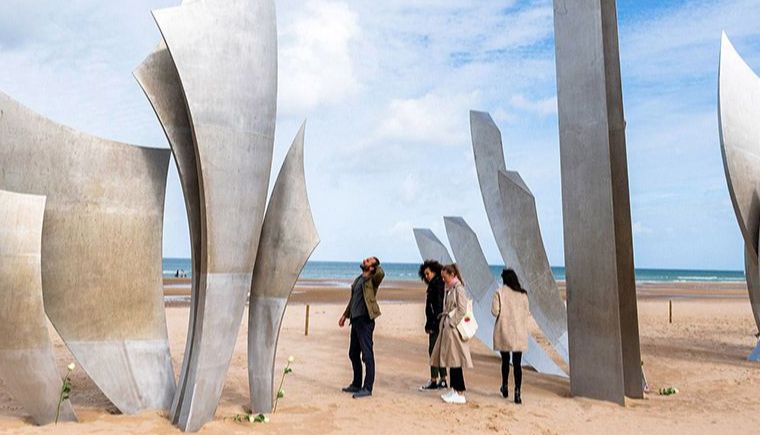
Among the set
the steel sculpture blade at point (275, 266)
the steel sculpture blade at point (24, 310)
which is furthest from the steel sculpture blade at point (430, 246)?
the steel sculpture blade at point (24, 310)

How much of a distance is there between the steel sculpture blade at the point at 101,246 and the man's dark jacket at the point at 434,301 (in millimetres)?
2961

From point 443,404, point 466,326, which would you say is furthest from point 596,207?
point 443,404

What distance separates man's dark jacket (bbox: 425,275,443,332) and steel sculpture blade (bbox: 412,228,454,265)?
2412 millimetres

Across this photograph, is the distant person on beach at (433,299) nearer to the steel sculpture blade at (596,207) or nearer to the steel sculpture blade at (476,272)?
the steel sculpture blade at (596,207)

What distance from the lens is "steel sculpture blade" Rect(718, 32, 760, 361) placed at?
9336 millimetres

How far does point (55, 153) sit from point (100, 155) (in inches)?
14.5

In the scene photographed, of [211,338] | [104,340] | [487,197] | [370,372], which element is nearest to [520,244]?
[487,197]

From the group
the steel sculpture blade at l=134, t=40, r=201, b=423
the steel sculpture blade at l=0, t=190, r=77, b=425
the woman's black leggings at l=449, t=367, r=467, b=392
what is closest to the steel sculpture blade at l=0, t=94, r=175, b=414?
the steel sculpture blade at l=0, t=190, r=77, b=425

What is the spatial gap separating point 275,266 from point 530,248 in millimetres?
4180

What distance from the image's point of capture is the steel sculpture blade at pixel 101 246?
17.5 feet

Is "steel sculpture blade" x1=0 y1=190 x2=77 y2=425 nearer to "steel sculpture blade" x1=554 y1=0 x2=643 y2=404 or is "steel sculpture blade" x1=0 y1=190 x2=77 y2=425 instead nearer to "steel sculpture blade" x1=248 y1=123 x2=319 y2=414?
"steel sculpture blade" x1=248 y1=123 x2=319 y2=414

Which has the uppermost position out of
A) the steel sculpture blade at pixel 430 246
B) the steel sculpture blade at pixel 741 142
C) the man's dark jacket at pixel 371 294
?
the steel sculpture blade at pixel 741 142

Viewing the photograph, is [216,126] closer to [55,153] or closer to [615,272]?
[55,153]

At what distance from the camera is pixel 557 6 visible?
7.40 meters
